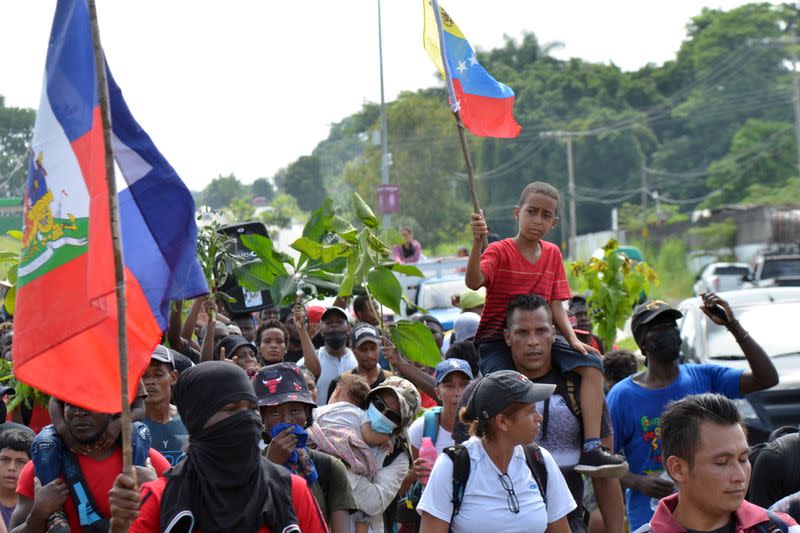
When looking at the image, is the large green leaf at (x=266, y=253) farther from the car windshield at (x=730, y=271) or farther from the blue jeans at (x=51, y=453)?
the car windshield at (x=730, y=271)

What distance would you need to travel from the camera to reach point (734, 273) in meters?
42.4

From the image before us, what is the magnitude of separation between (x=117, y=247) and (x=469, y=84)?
365 cm

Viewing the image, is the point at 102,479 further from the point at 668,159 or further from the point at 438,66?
the point at 668,159

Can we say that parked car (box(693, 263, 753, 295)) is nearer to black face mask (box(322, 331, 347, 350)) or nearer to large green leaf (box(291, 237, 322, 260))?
black face mask (box(322, 331, 347, 350))

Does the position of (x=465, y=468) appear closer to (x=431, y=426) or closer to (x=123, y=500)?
(x=123, y=500)

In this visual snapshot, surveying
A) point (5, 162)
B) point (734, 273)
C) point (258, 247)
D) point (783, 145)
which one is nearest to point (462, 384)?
point (258, 247)

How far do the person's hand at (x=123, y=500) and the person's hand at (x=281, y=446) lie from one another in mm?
1612

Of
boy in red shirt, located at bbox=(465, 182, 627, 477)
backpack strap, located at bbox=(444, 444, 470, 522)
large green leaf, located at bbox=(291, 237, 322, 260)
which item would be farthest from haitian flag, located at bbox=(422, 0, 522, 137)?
backpack strap, located at bbox=(444, 444, 470, 522)

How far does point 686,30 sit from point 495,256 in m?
99.1

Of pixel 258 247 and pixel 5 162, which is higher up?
pixel 5 162

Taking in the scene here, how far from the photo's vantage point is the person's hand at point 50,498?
5.20m

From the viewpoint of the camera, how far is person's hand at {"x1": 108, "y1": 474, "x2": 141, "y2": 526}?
4125mm

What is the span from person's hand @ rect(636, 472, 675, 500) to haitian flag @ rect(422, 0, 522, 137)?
2.13 metres

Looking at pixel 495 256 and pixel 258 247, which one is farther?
pixel 258 247
